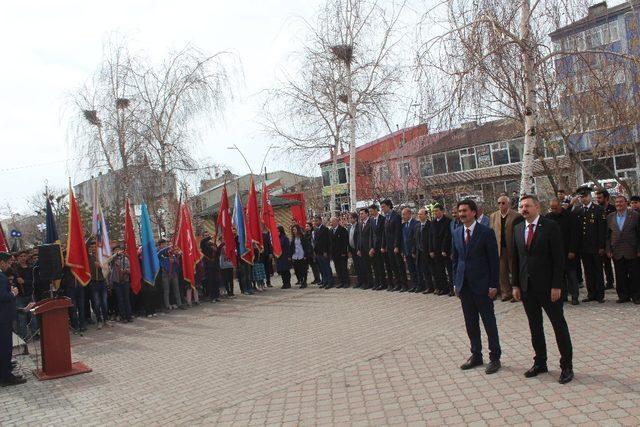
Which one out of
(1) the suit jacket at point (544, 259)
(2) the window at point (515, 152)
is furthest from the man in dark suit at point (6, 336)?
(2) the window at point (515, 152)

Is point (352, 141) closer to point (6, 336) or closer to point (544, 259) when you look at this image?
point (6, 336)

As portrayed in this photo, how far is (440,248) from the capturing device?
12805 mm

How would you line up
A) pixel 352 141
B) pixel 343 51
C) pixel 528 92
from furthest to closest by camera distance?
pixel 352 141 < pixel 343 51 < pixel 528 92

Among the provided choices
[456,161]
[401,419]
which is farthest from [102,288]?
[456,161]

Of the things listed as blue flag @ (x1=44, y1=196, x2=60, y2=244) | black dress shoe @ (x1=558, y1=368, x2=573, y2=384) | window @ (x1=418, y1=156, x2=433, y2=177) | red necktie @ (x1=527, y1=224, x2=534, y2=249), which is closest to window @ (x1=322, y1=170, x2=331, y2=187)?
window @ (x1=418, y1=156, x2=433, y2=177)

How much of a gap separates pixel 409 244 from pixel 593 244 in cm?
449

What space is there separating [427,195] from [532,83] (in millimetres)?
23181

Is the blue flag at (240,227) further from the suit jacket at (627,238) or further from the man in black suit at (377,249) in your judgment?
the suit jacket at (627,238)

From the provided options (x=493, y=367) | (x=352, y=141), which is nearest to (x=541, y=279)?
(x=493, y=367)

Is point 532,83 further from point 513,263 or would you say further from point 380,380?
point 380,380

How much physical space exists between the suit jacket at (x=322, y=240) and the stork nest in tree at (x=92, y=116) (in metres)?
13.8

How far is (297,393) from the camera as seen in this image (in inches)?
260

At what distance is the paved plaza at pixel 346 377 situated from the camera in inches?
216

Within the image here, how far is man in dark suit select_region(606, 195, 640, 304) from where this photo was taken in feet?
31.8
